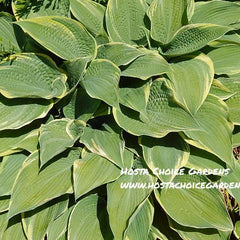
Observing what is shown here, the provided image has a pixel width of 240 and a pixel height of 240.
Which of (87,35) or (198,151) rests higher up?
(87,35)

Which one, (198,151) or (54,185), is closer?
(54,185)

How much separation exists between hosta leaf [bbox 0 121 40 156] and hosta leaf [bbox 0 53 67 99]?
17 centimetres

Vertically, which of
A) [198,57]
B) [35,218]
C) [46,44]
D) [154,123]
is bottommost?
[35,218]

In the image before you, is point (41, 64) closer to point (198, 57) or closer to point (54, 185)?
point (54, 185)

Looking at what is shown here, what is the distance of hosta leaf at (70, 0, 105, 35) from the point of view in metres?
1.52

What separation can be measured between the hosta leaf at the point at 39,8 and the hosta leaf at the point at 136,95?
1.29ft

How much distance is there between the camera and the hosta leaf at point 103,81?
131cm

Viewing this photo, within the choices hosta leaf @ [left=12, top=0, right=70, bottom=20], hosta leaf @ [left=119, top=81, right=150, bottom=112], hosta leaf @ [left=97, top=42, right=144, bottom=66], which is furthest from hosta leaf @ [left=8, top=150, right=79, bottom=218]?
hosta leaf @ [left=12, top=0, right=70, bottom=20]

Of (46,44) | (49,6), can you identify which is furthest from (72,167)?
(49,6)

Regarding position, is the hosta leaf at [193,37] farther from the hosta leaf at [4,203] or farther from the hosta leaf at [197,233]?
the hosta leaf at [4,203]

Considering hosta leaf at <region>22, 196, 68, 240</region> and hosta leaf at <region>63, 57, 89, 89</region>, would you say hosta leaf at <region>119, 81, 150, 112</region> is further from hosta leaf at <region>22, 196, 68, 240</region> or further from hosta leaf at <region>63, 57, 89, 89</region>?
hosta leaf at <region>22, 196, 68, 240</region>

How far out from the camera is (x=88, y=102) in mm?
1470

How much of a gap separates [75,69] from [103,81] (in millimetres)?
115

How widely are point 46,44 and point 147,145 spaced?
0.52 meters
